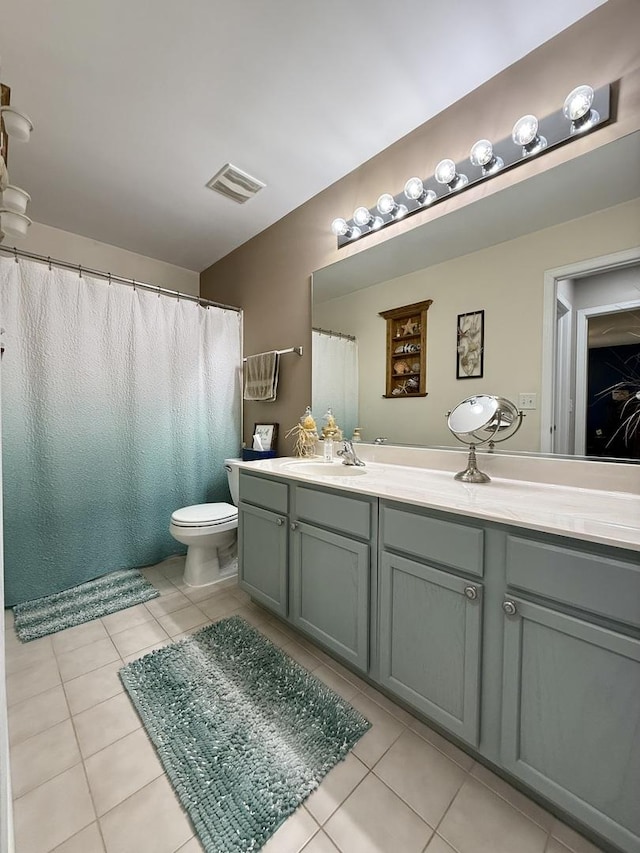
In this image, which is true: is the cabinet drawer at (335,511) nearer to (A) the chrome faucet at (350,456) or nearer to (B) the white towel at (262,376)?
(A) the chrome faucet at (350,456)

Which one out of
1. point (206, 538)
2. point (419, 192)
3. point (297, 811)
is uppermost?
point (419, 192)

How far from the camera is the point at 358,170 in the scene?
75.1 inches

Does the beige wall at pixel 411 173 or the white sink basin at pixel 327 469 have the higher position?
the beige wall at pixel 411 173

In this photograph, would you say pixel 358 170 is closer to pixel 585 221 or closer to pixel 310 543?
pixel 585 221

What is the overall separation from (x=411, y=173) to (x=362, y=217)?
29cm

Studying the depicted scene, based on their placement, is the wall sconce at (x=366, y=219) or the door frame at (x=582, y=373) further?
the wall sconce at (x=366, y=219)

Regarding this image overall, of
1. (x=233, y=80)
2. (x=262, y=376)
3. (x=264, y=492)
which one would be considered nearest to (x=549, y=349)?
(x=264, y=492)

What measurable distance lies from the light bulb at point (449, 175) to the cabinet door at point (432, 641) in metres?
1.55

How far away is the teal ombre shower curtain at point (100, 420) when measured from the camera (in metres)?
1.90

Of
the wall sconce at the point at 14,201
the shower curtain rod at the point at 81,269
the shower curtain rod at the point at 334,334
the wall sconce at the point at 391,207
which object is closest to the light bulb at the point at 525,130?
the wall sconce at the point at 391,207

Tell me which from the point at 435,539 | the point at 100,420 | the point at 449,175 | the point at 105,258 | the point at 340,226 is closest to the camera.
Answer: the point at 435,539

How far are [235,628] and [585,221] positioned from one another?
7.31ft

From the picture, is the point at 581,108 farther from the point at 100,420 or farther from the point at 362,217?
the point at 100,420

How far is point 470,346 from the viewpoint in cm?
150
